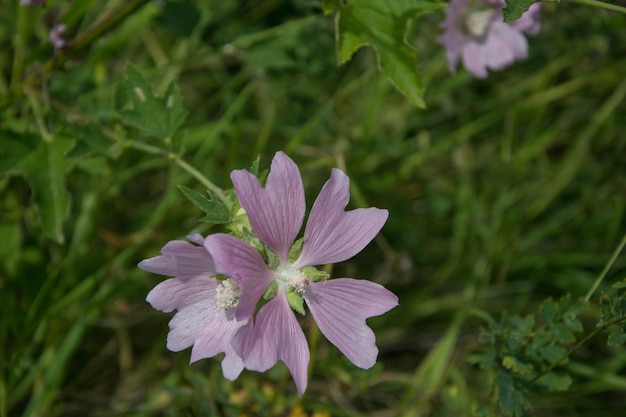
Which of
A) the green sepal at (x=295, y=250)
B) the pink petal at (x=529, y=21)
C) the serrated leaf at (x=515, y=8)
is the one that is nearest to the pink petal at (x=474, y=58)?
the pink petal at (x=529, y=21)

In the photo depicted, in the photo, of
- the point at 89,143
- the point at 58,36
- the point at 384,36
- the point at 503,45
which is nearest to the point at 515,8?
the point at 384,36

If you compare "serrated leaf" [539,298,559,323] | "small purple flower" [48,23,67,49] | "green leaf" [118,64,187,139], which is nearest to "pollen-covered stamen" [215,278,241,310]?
"green leaf" [118,64,187,139]

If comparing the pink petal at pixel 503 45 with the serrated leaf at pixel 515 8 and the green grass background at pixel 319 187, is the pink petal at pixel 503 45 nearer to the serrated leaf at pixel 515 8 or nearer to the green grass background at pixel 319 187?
the green grass background at pixel 319 187

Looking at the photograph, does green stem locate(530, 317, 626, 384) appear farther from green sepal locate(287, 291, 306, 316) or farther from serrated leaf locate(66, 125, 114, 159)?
serrated leaf locate(66, 125, 114, 159)

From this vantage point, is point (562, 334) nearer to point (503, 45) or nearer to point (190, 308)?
point (190, 308)

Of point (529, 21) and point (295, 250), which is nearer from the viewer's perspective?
point (295, 250)
